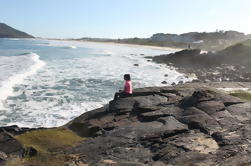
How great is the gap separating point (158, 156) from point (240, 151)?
220 cm

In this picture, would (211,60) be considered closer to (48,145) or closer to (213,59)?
(213,59)

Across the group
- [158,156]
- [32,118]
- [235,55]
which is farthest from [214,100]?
[235,55]

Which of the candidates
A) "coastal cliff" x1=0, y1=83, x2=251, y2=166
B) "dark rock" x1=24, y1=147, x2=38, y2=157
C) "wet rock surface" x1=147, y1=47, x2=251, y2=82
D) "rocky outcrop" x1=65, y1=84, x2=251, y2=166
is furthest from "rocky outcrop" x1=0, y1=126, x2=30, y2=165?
"wet rock surface" x1=147, y1=47, x2=251, y2=82

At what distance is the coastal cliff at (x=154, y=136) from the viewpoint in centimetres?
889

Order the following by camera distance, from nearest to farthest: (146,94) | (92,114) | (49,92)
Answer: (92,114) < (146,94) < (49,92)

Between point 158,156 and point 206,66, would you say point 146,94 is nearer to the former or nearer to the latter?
point 158,156

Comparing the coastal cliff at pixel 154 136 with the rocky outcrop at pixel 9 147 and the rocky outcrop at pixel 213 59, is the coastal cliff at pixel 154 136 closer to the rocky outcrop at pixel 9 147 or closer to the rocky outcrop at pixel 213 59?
the rocky outcrop at pixel 9 147

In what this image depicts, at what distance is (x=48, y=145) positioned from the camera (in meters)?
10.0

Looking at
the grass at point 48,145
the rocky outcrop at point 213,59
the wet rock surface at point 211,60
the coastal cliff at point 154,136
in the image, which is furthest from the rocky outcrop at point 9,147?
the rocky outcrop at point 213,59

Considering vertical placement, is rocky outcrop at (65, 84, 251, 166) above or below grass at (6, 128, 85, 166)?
above

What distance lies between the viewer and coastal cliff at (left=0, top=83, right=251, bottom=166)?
889 cm

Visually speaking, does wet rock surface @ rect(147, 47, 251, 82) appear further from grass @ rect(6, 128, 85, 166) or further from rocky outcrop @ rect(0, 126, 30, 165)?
rocky outcrop @ rect(0, 126, 30, 165)

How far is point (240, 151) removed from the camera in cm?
913

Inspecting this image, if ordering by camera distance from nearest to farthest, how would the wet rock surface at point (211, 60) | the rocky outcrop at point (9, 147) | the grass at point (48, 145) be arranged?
the grass at point (48, 145) < the rocky outcrop at point (9, 147) < the wet rock surface at point (211, 60)
